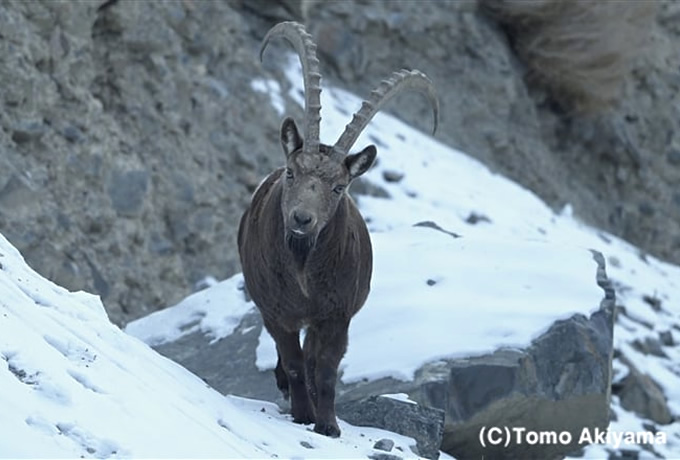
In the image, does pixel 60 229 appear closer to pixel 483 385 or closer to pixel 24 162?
pixel 24 162

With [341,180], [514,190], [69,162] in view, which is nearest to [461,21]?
[514,190]

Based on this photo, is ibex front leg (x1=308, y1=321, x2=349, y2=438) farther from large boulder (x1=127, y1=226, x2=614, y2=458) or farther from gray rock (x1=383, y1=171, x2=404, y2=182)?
gray rock (x1=383, y1=171, x2=404, y2=182)

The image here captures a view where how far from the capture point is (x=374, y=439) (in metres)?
8.80

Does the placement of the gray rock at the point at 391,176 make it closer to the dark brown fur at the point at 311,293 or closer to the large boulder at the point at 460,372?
the large boulder at the point at 460,372

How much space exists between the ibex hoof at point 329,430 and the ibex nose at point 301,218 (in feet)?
4.29

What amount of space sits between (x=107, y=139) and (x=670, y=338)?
6.62m

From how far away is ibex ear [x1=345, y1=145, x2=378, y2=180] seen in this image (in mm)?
8633

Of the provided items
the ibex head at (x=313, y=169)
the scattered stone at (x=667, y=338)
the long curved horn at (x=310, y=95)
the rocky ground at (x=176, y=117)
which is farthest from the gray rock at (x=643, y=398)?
Result: the long curved horn at (x=310, y=95)

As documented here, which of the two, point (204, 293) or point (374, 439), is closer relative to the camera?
point (374, 439)

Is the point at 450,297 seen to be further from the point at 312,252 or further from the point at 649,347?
the point at 649,347

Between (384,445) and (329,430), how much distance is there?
0.35 m

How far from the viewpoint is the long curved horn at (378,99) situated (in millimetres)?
8586

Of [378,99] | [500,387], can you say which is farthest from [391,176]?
[378,99]

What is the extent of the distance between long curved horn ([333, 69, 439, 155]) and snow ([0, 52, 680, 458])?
5.66ft
